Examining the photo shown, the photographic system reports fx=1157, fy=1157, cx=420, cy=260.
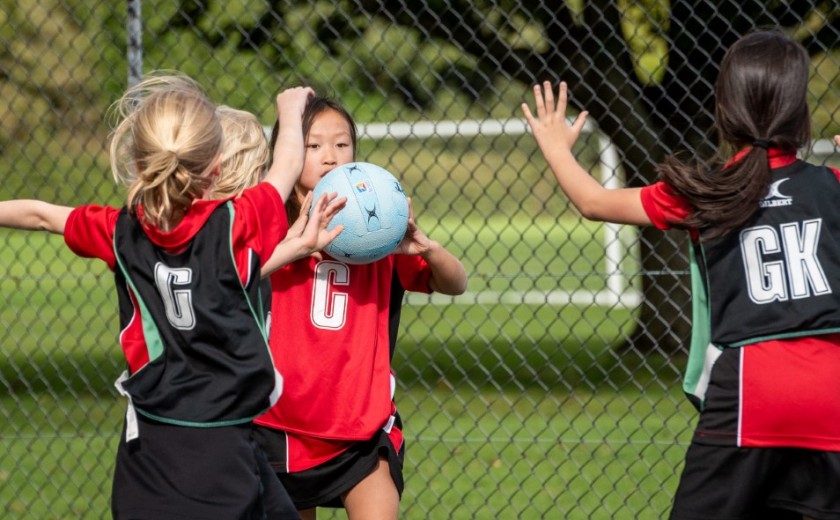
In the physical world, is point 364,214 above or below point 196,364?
above

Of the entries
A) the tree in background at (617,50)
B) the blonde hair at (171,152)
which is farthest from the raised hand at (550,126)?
the tree in background at (617,50)

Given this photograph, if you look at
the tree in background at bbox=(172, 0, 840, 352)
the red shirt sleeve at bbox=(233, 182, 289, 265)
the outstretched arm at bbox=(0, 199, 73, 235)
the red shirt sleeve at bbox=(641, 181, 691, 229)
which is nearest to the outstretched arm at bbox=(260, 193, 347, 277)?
the red shirt sleeve at bbox=(233, 182, 289, 265)

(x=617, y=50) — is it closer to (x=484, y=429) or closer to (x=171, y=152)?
(x=484, y=429)

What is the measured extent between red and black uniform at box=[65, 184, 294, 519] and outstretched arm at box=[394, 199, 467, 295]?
601 millimetres

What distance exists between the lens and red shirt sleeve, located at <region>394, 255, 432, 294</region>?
353 centimetres

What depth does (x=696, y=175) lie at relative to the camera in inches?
112

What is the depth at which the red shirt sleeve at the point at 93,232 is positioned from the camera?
9.65ft

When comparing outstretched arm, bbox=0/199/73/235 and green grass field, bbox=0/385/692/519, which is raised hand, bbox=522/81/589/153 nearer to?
outstretched arm, bbox=0/199/73/235

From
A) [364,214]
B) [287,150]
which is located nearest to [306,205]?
[364,214]

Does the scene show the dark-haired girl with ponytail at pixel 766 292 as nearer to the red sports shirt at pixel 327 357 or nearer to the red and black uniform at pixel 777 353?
the red and black uniform at pixel 777 353

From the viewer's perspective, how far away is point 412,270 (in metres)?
3.54

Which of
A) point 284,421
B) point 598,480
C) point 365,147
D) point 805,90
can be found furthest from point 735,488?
point 365,147

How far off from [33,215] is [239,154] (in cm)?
57

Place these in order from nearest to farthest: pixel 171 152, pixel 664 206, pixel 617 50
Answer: pixel 171 152
pixel 664 206
pixel 617 50
